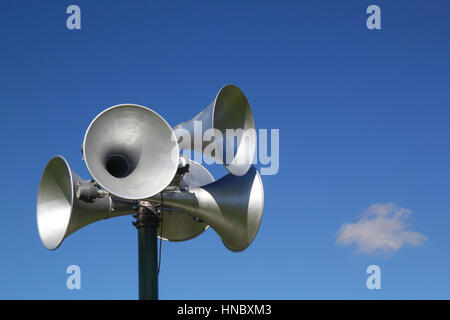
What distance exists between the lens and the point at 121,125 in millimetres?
11344

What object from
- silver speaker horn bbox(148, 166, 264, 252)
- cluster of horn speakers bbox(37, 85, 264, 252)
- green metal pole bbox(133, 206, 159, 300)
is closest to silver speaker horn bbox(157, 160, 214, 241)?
cluster of horn speakers bbox(37, 85, 264, 252)

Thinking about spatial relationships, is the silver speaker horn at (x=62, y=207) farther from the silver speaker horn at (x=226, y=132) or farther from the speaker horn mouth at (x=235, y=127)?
the speaker horn mouth at (x=235, y=127)

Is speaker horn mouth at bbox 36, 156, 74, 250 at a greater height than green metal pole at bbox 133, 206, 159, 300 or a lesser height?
greater

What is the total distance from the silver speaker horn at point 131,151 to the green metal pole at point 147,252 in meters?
0.96

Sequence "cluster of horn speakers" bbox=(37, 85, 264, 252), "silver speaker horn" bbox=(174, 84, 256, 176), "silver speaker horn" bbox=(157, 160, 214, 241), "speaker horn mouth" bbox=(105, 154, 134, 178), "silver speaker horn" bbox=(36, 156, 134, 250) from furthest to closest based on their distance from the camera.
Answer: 1. "silver speaker horn" bbox=(157, 160, 214, 241)
2. "silver speaker horn" bbox=(174, 84, 256, 176)
3. "silver speaker horn" bbox=(36, 156, 134, 250)
4. "speaker horn mouth" bbox=(105, 154, 134, 178)
5. "cluster of horn speakers" bbox=(37, 85, 264, 252)

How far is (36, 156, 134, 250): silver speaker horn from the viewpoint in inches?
460

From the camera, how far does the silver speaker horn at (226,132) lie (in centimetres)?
1203

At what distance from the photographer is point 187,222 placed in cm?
1380

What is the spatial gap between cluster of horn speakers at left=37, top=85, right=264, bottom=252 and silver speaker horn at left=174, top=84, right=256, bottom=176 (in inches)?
0.7

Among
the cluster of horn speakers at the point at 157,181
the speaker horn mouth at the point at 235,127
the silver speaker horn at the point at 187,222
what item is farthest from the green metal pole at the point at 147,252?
the speaker horn mouth at the point at 235,127

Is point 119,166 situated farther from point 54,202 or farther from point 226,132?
point 226,132

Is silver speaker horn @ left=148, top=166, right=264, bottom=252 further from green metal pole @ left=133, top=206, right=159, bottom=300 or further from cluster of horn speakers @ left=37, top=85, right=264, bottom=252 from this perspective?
green metal pole @ left=133, top=206, right=159, bottom=300
